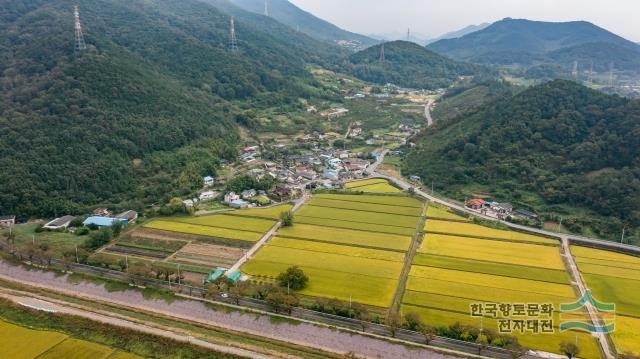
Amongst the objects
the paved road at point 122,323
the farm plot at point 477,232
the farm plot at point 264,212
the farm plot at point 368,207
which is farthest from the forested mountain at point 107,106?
the farm plot at point 477,232

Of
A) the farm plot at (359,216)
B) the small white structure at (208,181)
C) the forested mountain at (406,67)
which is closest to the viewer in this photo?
the farm plot at (359,216)

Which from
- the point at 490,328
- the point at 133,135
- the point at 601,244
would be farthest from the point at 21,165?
the point at 601,244

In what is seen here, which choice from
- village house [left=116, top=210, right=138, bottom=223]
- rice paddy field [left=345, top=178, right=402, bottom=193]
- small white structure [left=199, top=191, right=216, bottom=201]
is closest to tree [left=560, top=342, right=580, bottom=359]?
rice paddy field [left=345, top=178, right=402, bottom=193]

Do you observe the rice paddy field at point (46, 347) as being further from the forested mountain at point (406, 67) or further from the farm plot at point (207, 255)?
the forested mountain at point (406, 67)

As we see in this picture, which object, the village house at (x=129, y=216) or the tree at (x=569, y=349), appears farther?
the village house at (x=129, y=216)

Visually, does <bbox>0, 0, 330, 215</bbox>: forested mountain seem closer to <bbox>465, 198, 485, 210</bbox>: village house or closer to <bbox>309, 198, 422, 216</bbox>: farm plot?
<bbox>309, 198, 422, 216</bbox>: farm plot

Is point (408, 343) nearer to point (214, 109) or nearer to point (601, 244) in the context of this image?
point (601, 244)
